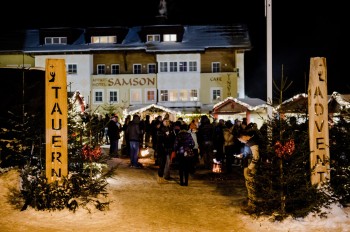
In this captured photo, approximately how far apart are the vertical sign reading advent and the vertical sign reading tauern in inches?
197

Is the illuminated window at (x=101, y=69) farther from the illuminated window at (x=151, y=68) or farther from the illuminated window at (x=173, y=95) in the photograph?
the illuminated window at (x=173, y=95)

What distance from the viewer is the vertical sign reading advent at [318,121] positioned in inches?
373

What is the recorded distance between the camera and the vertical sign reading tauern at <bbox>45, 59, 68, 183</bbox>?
32.6ft

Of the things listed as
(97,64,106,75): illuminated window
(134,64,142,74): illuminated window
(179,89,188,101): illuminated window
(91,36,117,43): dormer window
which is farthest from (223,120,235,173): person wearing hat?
(91,36,117,43): dormer window

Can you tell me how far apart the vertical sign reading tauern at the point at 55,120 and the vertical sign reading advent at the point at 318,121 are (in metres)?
5.01

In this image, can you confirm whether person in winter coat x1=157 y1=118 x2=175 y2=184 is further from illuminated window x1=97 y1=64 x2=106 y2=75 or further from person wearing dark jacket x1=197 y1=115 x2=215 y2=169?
illuminated window x1=97 y1=64 x2=106 y2=75

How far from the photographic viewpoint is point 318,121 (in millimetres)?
9500

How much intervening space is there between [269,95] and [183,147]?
332 centimetres

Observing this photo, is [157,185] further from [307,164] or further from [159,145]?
[307,164]

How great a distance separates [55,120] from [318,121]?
533cm

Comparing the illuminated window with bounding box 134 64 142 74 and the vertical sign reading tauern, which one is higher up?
the illuminated window with bounding box 134 64 142 74

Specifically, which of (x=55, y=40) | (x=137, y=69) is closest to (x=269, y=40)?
(x=137, y=69)

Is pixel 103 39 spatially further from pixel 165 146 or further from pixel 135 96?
pixel 165 146

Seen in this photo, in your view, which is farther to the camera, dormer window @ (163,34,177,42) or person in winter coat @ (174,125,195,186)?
dormer window @ (163,34,177,42)
